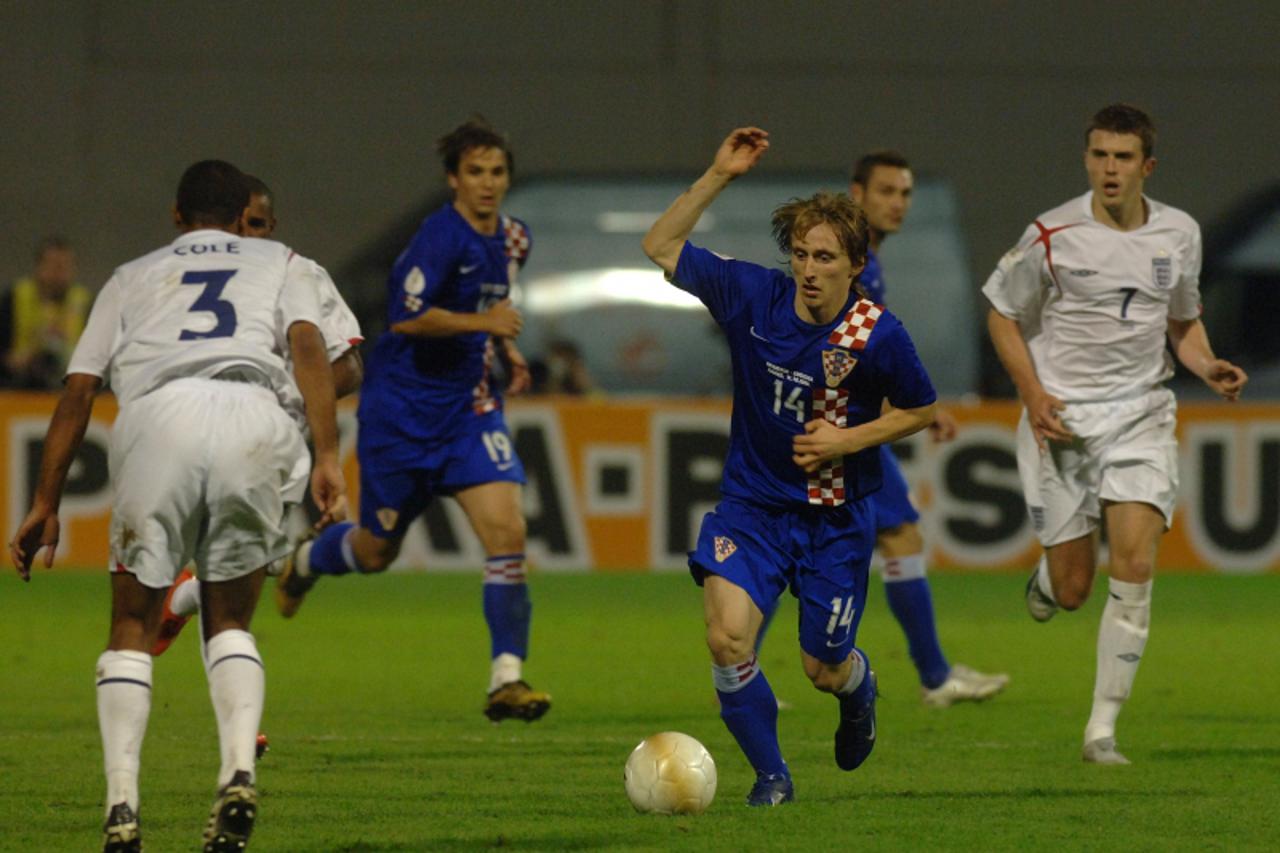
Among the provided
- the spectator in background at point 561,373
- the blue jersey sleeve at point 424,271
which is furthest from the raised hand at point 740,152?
the spectator in background at point 561,373

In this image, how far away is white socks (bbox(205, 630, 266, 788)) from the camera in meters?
5.63

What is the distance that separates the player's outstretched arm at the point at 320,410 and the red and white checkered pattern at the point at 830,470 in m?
1.40

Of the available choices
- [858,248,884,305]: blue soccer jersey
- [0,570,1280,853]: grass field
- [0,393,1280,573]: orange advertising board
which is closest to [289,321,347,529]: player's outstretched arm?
[0,570,1280,853]: grass field

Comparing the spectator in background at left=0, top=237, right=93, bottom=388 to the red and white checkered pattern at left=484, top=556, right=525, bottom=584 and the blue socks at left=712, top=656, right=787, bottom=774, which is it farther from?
the blue socks at left=712, top=656, right=787, bottom=774

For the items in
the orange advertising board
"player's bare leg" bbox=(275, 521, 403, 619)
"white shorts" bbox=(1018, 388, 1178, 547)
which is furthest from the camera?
the orange advertising board

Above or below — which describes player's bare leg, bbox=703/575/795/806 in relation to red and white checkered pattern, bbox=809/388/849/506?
below

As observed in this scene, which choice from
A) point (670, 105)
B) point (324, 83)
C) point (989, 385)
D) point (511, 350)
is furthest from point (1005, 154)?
point (511, 350)

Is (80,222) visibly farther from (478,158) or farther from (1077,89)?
(478,158)

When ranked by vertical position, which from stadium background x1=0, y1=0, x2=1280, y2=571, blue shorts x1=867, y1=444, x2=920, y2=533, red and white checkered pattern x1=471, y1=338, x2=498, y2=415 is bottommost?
blue shorts x1=867, y1=444, x2=920, y2=533

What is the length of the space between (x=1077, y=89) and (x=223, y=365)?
18458 millimetres

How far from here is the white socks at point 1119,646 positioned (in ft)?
25.3

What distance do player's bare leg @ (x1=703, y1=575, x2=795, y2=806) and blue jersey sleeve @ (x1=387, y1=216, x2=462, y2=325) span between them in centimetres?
275

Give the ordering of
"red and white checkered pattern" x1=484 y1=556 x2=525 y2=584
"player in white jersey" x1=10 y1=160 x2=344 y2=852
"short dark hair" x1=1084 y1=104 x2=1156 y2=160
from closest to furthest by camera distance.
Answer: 1. "player in white jersey" x1=10 y1=160 x2=344 y2=852
2. "short dark hair" x1=1084 y1=104 x2=1156 y2=160
3. "red and white checkered pattern" x1=484 y1=556 x2=525 y2=584

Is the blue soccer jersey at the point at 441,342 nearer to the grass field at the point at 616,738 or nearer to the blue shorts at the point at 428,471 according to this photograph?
the blue shorts at the point at 428,471
